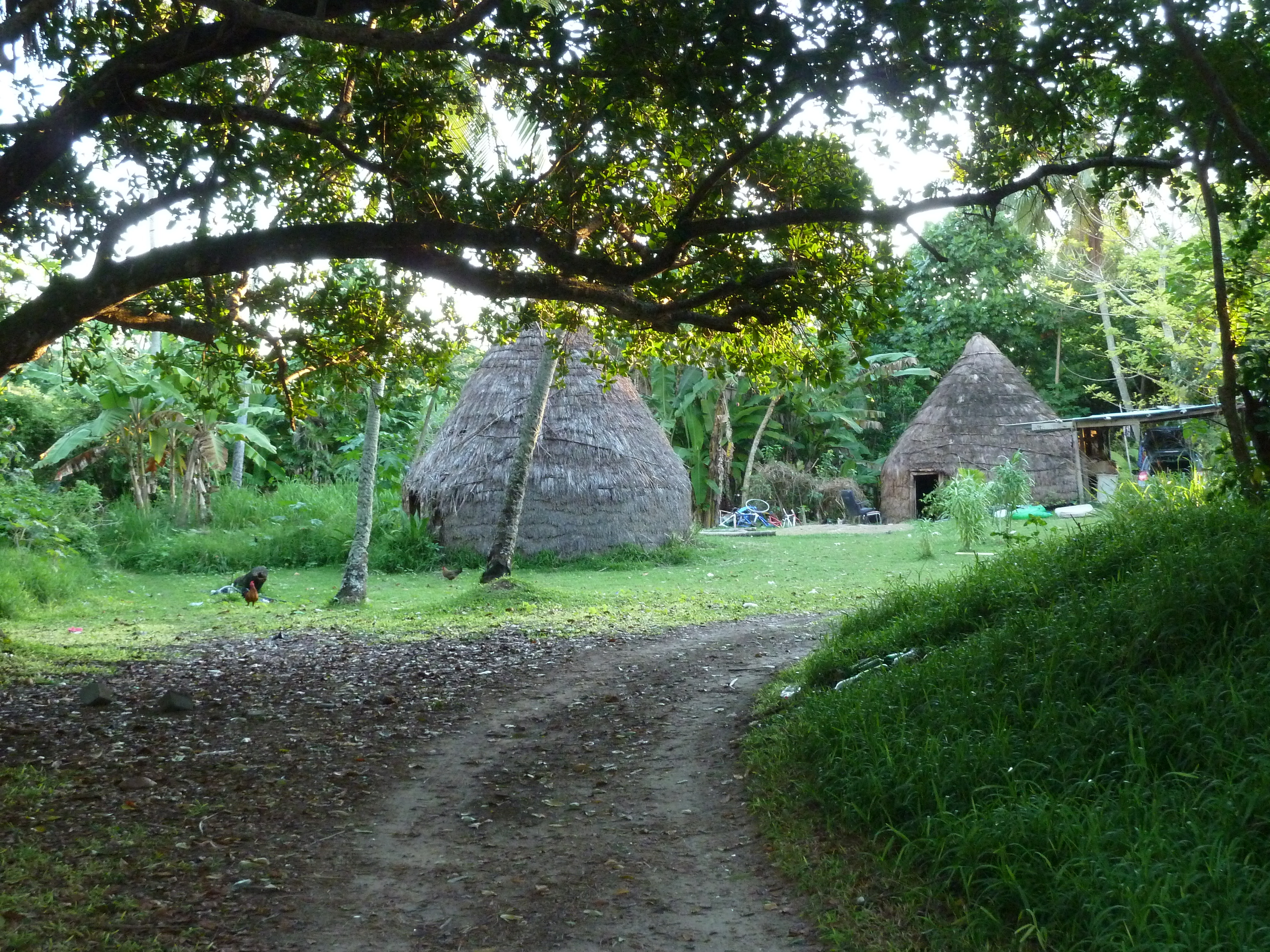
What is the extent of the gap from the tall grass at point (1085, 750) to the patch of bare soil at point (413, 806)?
57cm

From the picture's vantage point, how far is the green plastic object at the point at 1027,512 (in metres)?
19.4

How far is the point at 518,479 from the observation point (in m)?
13.0

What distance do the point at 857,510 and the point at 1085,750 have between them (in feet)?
74.3

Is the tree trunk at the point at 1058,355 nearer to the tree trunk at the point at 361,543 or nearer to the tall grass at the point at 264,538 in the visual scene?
the tall grass at the point at 264,538

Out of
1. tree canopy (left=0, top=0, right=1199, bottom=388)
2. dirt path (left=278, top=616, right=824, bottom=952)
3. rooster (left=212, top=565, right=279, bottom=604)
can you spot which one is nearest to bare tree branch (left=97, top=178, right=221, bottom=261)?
tree canopy (left=0, top=0, right=1199, bottom=388)

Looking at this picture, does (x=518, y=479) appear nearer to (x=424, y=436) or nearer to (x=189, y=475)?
(x=424, y=436)

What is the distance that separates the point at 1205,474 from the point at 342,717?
805 cm

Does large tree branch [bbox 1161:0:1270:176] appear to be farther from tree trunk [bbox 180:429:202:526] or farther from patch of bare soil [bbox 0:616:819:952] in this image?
tree trunk [bbox 180:429:202:526]

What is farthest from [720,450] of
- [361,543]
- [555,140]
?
[555,140]

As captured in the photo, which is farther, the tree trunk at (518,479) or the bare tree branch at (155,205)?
the tree trunk at (518,479)

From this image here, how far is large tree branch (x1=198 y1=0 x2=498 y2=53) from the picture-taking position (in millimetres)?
4906

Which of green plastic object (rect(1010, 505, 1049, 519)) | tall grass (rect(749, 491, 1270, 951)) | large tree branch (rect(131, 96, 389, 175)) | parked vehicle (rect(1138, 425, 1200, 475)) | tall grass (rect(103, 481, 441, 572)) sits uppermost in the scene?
large tree branch (rect(131, 96, 389, 175))

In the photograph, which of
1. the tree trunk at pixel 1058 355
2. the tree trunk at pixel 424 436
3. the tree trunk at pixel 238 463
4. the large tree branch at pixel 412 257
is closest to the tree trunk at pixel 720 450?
the tree trunk at pixel 424 436

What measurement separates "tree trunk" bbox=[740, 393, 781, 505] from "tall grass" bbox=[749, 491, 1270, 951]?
64.1 ft
